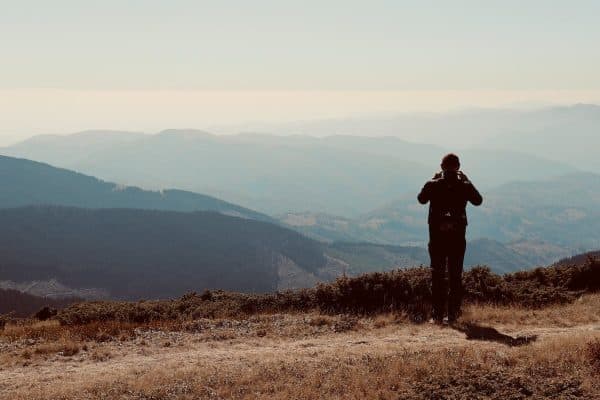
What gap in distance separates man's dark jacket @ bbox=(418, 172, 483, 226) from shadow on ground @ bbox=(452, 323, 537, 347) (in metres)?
2.75

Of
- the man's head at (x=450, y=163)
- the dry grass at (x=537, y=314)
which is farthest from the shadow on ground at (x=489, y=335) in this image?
the man's head at (x=450, y=163)

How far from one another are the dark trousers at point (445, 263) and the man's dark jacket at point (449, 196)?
1.10 feet

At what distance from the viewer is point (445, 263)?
48.1 ft

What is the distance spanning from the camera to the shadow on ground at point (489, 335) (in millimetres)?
12055

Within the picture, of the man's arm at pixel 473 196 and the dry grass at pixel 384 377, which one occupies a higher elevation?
the man's arm at pixel 473 196

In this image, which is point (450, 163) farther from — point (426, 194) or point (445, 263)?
point (445, 263)

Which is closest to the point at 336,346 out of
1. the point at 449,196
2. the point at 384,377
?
the point at 384,377

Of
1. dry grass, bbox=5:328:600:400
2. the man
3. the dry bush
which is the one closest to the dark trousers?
the man

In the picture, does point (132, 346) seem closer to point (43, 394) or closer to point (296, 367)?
point (43, 394)

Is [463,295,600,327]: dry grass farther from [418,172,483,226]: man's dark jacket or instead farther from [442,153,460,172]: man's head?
[442,153,460,172]: man's head

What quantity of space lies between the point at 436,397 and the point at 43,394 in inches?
300

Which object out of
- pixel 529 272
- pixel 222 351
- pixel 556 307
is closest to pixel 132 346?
pixel 222 351

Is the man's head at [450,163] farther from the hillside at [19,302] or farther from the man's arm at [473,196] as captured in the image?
the hillside at [19,302]

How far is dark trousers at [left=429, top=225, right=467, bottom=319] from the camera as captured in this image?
1433 centimetres
